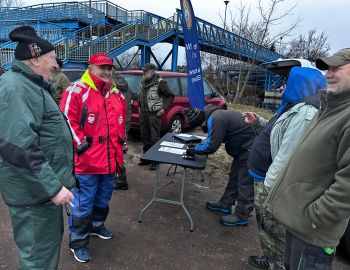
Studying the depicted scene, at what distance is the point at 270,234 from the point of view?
264 cm

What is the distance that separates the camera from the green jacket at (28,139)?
1774 mm

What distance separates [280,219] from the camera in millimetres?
1795

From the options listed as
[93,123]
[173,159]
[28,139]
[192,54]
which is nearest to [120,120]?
[93,123]

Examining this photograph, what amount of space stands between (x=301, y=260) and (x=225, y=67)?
20531 millimetres

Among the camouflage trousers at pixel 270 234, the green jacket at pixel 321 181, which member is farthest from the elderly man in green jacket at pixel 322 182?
the camouflage trousers at pixel 270 234

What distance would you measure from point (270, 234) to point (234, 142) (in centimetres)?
138

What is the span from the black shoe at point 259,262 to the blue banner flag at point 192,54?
2.50m

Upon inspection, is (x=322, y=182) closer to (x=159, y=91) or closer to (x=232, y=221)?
(x=232, y=221)

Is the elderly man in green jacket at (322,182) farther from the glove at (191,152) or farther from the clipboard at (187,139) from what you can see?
the clipboard at (187,139)

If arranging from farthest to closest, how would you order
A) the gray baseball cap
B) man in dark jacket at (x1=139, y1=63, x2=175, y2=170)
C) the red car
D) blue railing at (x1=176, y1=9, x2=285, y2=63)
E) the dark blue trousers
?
blue railing at (x1=176, y1=9, x2=285, y2=63)
the red car
man in dark jacket at (x1=139, y1=63, x2=175, y2=170)
the dark blue trousers
the gray baseball cap

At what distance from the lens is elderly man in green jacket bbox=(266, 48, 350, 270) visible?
1.49 m

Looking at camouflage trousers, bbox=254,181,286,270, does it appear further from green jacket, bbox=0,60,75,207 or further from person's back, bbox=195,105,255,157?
green jacket, bbox=0,60,75,207

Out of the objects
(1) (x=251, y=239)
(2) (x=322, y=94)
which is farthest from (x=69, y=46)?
(2) (x=322, y=94)

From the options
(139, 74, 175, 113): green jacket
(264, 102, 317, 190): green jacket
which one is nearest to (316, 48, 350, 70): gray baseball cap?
(264, 102, 317, 190): green jacket
